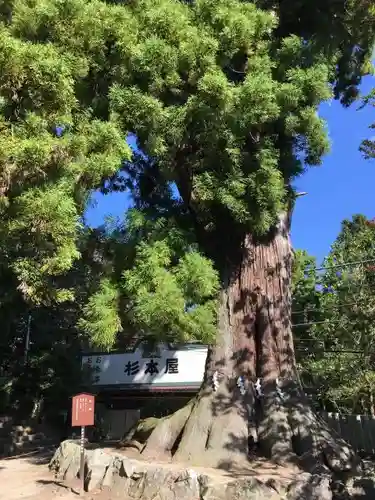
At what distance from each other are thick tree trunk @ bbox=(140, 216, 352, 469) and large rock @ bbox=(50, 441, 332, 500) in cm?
70

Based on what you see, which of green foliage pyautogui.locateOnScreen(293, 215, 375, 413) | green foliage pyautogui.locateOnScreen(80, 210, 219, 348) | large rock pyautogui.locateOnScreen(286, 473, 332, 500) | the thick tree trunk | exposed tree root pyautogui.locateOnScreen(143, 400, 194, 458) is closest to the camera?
Result: large rock pyautogui.locateOnScreen(286, 473, 332, 500)

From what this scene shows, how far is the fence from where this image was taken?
1077 centimetres

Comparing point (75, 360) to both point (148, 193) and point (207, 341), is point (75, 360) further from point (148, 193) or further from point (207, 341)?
point (207, 341)

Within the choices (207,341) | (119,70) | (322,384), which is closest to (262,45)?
(119,70)

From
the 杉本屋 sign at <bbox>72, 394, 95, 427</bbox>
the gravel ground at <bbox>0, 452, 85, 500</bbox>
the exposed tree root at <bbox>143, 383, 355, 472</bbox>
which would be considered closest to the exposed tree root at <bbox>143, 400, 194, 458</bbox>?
the exposed tree root at <bbox>143, 383, 355, 472</bbox>

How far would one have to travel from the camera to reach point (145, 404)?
Answer: 1870cm

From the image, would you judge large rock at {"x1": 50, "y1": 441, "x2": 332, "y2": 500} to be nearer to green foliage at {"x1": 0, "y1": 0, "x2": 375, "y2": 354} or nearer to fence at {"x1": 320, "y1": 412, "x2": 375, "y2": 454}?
green foliage at {"x1": 0, "y1": 0, "x2": 375, "y2": 354}

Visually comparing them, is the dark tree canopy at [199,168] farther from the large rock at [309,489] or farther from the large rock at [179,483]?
the large rock at [309,489]

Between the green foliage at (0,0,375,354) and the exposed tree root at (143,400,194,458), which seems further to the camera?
the exposed tree root at (143,400,194,458)

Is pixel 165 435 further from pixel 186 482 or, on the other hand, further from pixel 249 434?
pixel 186 482

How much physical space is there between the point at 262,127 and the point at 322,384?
1479cm

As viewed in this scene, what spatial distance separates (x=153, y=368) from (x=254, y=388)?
9937 mm

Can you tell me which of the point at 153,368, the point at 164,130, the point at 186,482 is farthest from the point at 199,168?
the point at 153,368

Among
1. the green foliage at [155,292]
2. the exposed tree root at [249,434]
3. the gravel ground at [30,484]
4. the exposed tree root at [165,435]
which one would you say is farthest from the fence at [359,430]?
A: the gravel ground at [30,484]
